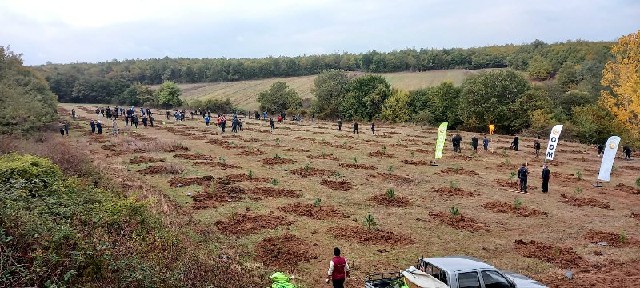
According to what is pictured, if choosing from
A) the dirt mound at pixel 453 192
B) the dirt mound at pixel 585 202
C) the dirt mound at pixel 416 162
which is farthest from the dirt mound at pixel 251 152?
the dirt mound at pixel 585 202

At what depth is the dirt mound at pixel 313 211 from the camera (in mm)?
19828

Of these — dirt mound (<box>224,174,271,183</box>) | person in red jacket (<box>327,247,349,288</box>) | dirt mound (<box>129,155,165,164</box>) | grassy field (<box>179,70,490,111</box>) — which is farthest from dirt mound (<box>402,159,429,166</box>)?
grassy field (<box>179,70,490,111</box>)

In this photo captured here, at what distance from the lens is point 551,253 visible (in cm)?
1571

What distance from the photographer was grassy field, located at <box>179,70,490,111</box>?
115 m

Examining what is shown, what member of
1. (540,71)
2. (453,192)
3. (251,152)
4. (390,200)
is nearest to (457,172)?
(453,192)

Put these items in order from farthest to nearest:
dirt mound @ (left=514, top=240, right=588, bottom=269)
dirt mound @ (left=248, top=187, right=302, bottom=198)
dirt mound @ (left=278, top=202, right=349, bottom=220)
Result: 1. dirt mound @ (left=248, top=187, right=302, bottom=198)
2. dirt mound @ (left=278, top=202, right=349, bottom=220)
3. dirt mound @ (left=514, top=240, right=588, bottom=269)

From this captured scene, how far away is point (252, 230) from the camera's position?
17.7 metres

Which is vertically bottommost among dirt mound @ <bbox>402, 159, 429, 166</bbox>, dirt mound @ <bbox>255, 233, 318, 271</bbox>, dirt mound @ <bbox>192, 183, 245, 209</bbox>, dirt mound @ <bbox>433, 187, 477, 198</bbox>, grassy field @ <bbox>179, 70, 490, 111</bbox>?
dirt mound @ <bbox>255, 233, 318, 271</bbox>

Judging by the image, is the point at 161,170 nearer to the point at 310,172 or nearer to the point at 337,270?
the point at 310,172

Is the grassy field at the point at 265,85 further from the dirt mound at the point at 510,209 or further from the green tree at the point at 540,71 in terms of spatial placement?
the dirt mound at the point at 510,209

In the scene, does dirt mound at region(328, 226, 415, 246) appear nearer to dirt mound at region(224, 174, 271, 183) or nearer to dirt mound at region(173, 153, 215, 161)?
dirt mound at region(224, 174, 271, 183)

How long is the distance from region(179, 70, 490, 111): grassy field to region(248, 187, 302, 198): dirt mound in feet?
269

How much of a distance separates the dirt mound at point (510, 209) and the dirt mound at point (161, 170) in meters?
18.9

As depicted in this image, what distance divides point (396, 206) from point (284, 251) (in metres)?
8.01
